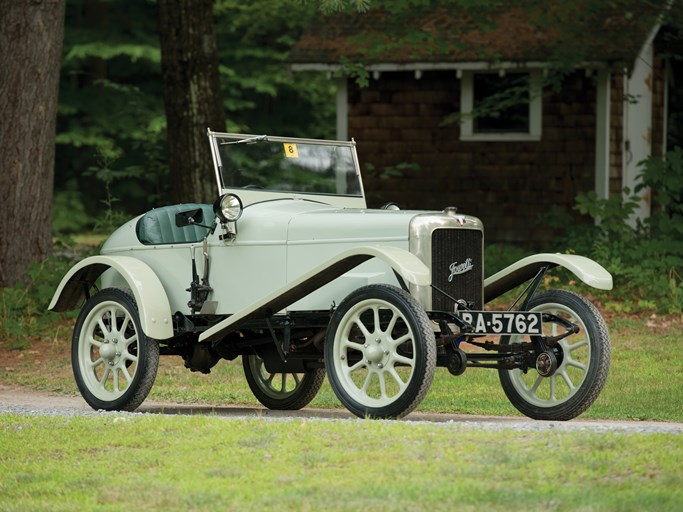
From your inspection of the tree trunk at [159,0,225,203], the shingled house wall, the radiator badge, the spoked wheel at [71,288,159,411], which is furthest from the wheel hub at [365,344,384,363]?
the shingled house wall

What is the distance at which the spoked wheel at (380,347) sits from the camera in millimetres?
8008

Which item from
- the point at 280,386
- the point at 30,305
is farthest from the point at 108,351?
the point at 30,305

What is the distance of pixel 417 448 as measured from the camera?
273 inches

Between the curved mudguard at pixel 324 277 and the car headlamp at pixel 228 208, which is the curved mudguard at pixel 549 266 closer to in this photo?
the curved mudguard at pixel 324 277

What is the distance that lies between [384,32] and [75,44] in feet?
56.5

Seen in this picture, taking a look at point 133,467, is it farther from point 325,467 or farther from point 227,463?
point 325,467

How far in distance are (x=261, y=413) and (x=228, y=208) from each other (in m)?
1.65

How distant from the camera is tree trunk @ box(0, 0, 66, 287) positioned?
1542cm

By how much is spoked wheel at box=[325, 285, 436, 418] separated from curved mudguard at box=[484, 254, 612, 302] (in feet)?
3.60

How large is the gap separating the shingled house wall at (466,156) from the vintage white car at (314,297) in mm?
11208

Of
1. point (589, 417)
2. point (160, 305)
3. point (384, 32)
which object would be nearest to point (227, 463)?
point (160, 305)

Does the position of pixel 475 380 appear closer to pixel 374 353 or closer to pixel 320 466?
pixel 374 353

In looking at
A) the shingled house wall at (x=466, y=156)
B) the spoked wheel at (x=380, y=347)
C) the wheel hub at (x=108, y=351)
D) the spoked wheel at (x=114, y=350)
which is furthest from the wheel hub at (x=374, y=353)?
the shingled house wall at (x=466, y=156)

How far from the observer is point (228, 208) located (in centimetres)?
943
